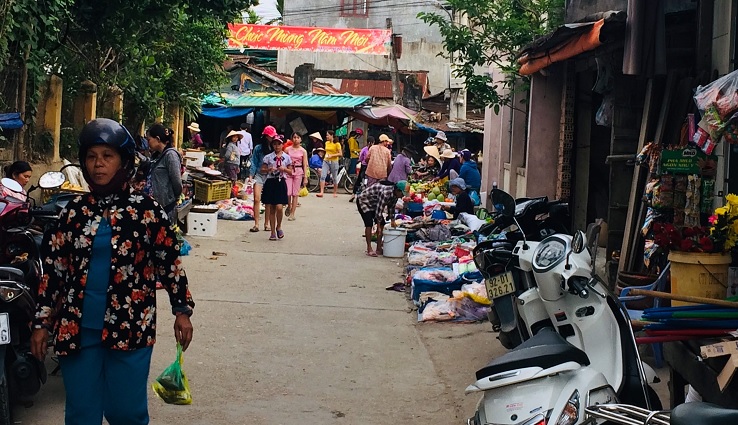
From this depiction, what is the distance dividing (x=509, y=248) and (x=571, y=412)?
9.25 feet

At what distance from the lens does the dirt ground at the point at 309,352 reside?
20.6ft

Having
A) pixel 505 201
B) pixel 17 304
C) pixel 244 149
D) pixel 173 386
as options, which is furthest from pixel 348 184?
pixel 173 386

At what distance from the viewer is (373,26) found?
48.9 metres

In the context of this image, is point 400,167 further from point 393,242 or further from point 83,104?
point 83,104

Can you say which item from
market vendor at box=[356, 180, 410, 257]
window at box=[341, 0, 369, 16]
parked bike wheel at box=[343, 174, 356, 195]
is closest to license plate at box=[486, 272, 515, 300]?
market vendor at box=[356, 180, 410, 257]

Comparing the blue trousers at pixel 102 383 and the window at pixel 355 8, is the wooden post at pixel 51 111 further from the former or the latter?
the window at pixel 355 8

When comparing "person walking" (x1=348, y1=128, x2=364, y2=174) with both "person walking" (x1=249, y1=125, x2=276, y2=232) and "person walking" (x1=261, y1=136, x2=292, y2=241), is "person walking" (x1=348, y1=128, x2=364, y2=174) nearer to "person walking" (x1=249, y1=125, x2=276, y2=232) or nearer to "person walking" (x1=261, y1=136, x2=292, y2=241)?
"person walking" (x1=249, y1=125, x2=276, y2=232)

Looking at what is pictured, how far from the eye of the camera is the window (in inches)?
1923

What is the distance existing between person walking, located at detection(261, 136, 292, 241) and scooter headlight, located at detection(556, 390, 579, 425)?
1156cm

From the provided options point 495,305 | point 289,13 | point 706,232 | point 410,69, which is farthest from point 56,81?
point 289,13

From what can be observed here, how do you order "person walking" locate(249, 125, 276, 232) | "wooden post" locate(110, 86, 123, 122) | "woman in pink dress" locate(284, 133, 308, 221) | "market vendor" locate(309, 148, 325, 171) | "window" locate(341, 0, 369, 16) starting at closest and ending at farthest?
"person walking" locate(249, 125, 276, 232)
"wooden post" locate(110, 86, 123, 122)
"woman in pink dress" locate(284, 133, 308, 221)
"market vendor" locate(309, 148, 325, 171)
"window" locate(341, 0, 369, 16)

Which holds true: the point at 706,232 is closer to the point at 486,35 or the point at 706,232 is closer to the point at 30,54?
the point at 30,54

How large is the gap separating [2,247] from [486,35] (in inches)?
443

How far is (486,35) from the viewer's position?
51.9 ft
